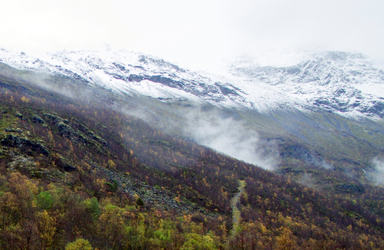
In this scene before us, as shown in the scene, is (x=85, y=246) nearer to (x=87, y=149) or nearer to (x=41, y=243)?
(x=41, y=243)

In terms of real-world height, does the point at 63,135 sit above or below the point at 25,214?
below

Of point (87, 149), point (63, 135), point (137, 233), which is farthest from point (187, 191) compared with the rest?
point (137, 233)

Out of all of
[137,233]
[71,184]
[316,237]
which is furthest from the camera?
[316,237]

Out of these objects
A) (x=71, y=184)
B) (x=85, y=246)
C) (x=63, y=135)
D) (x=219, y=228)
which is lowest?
(x=219, y=228)

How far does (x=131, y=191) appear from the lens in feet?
468

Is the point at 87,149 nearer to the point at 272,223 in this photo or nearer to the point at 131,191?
the point at 131,191

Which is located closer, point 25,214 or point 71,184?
point 25,214

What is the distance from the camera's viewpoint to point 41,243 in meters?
55.7

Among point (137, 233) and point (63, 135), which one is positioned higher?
point (137, 233)

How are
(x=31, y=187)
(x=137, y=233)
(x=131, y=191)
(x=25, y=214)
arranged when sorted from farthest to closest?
(x=131, y=191) → (x=31, y=187) → (x=137, y=233) → (x=25, y=214)

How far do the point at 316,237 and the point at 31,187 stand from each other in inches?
6082

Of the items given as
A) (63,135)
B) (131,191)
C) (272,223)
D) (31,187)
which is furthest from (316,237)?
(63,135)

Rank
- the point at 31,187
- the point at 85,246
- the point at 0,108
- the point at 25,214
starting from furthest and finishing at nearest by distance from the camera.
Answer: the point at 0,108 → the point at 31,187 → the point at 25,214 → the point at 85,246

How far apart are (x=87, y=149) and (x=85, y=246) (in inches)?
5519
